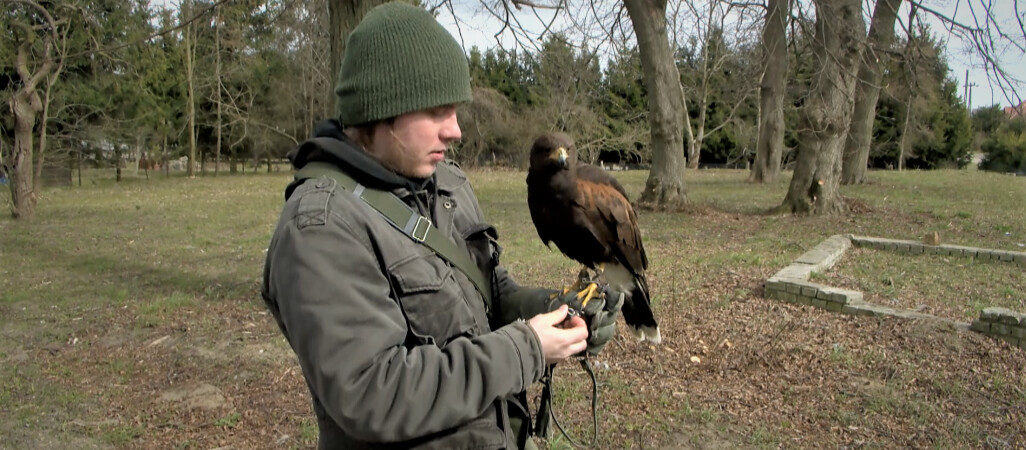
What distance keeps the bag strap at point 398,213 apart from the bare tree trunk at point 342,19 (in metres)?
4.06

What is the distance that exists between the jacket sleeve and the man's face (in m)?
0.28

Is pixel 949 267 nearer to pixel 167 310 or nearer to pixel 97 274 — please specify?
pixel 167 310

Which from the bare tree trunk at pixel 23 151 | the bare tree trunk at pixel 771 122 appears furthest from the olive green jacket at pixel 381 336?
the bare tree trunk at pixel 771 122

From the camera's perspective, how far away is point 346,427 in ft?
4.48

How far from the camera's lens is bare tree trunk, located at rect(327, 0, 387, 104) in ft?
17.4

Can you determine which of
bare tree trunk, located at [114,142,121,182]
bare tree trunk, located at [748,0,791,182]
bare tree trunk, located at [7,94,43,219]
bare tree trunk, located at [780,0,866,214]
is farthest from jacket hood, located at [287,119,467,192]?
bare tree trunk, located at [114,142,121,182]

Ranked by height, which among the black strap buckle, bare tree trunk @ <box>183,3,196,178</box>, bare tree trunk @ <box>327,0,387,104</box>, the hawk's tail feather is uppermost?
bare tree trunk @ <box>183,3,196,178</box>

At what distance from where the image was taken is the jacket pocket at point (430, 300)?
1.47 m

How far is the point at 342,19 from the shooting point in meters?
5.39

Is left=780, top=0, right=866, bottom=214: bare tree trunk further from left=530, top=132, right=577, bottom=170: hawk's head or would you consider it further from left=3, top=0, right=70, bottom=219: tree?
left=3, top=0, right=70, bottom=219: tree

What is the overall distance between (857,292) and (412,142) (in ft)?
19.5

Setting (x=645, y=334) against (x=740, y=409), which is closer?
(x=645, y=334)

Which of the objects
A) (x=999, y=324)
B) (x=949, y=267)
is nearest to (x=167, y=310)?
(x=999, y=324)

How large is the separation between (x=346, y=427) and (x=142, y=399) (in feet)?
12.4
